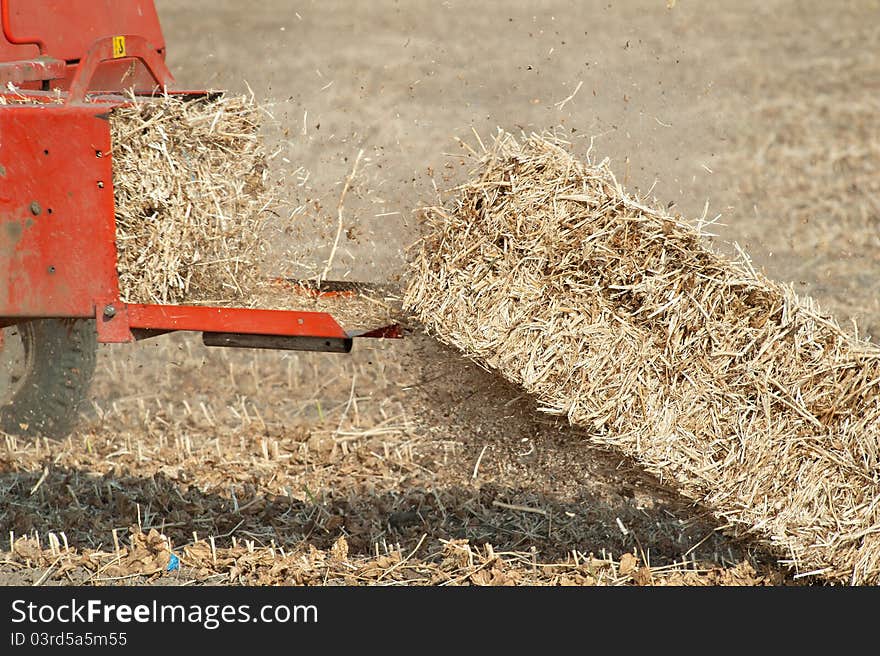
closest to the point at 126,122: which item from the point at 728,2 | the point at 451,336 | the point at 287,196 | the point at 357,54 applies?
the point at 287,196

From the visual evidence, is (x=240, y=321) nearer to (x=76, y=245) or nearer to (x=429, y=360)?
(x=76, y=245)

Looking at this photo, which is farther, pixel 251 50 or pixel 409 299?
pixel 251 50

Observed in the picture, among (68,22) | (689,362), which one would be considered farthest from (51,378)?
(689,362)

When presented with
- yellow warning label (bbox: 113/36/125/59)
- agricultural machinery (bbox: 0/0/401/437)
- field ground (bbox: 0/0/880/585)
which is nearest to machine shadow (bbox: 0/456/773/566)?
field ground (bbox: 0/0/880/585)

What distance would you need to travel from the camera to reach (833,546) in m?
4.33

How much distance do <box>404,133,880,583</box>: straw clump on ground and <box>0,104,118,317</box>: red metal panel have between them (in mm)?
1416

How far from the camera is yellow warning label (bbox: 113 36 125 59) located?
17.1ft

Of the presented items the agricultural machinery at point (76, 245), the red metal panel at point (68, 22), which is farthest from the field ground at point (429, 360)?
the red metal panel at point (68, 22)

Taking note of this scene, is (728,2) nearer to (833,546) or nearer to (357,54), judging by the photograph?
(357,54)

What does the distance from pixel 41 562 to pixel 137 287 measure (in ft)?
4.48

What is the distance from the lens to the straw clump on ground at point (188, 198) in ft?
14.6

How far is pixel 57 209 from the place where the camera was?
173 inches

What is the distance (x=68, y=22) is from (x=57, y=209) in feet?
5.40

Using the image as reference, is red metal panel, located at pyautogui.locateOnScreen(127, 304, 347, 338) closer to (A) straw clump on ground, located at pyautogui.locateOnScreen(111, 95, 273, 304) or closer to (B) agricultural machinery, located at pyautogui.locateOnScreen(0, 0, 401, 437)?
(B) agricultural machinery, located at pyautogui.locateOnScreen(0, 0, 401, 437)
